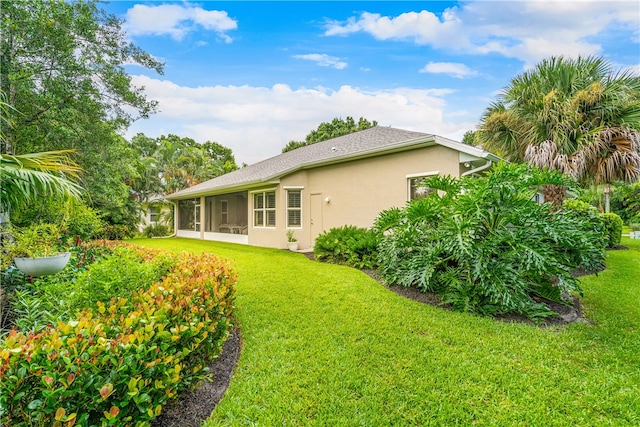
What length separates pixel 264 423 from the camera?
234 cm

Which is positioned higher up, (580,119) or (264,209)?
(580,119)

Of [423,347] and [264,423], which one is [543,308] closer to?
[423,347]

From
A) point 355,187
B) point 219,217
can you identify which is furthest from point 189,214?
point 355,187

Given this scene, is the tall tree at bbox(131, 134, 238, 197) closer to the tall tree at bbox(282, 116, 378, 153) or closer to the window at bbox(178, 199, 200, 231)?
the window at bbox(178, 199, 200, 231)

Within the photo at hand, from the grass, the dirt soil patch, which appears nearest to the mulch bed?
the dirt soil patch

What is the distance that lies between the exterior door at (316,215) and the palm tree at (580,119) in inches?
284

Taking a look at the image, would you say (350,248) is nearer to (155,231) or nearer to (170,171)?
(155,231)

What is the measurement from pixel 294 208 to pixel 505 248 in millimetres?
8620

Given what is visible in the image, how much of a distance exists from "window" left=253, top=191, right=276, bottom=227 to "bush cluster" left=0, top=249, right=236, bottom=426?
10.3 meters

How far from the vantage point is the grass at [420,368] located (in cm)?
246

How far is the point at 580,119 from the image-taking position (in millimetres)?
8125

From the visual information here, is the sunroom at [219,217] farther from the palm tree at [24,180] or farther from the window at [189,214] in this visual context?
the palm tree at [24,180]

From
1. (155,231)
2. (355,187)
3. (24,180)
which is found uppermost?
(355,187)

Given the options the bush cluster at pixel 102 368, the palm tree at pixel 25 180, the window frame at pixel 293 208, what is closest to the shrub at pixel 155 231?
the window frame at pixel 293 208
